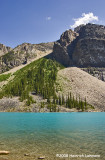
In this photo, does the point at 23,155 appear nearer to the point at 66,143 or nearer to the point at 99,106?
the point at 66,143

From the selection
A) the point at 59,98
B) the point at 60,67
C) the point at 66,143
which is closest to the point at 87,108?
the point at 59,98

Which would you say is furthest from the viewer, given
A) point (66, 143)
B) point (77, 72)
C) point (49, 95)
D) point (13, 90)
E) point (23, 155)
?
point (77, 72)

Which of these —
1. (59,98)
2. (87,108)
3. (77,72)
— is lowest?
(87,108)

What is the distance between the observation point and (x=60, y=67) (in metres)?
196

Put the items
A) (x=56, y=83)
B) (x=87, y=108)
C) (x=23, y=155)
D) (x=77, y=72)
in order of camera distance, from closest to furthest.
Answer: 1. (x=23, y=155)
2. (x=87, y=108)
3. (x=56, y=83)
4. (x=77, y=72)

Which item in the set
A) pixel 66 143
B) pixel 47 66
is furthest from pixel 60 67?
pixel 66 143

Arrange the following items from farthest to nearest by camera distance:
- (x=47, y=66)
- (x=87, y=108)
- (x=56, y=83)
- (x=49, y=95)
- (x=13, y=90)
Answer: (x=47, y=66) < (x=56, y=83) < (x=13, y=90) < (x=49, y=95) < (x=87, y=108)

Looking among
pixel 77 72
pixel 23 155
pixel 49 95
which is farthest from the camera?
pixel 77 72

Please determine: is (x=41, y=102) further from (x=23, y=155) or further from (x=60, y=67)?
(x=23, y=155)

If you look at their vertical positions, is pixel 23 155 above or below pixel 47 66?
below

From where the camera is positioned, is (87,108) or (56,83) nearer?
(87,108)

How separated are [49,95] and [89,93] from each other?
3867 centimetres

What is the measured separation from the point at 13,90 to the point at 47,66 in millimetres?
64576

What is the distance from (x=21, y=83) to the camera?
157 m
